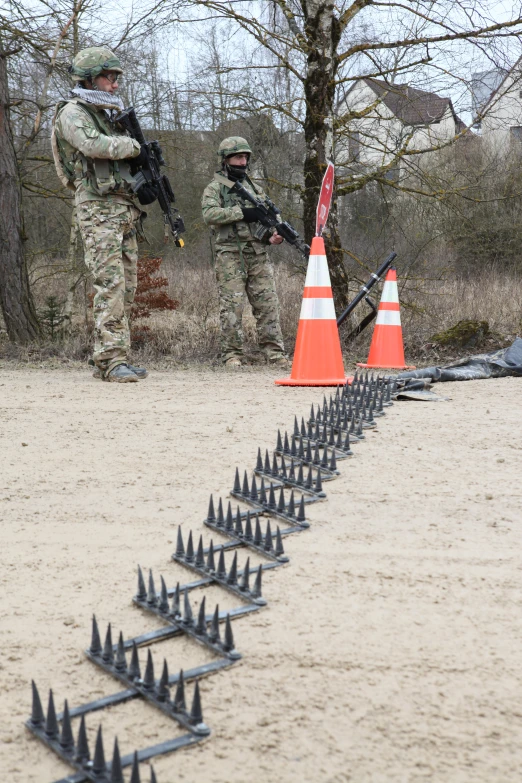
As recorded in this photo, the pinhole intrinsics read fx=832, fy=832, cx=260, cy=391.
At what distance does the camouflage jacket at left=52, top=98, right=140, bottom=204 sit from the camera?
603 centimetres

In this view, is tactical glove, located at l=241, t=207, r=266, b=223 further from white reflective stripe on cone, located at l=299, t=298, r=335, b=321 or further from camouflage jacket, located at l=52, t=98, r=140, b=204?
white reflective stripe on cone, located at l=299, t=298, r=335, b=321

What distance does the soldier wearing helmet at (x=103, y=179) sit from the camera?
6.06 m

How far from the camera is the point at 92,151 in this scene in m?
6.04

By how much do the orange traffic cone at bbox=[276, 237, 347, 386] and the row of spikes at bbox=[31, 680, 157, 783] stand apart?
181 inches

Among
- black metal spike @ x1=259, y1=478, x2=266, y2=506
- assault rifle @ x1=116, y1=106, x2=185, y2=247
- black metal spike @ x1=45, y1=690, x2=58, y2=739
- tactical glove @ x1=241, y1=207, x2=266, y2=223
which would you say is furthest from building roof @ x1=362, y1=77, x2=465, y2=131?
black metal spike @ x1=45, y1=690, x2=58, y2=739

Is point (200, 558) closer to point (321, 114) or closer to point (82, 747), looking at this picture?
point (82, 747)

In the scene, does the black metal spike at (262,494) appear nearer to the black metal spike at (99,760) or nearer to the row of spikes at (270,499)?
the row of spikes at (270,499)

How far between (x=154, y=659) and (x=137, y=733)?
1.03 feet

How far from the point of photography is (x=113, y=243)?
6.29 meters

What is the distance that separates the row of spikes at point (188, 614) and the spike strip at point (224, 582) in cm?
4

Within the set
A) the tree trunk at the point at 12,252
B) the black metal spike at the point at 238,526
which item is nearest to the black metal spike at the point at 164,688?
the black metal spike at the point at 238,526

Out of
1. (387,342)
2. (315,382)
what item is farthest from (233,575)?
(387,342)

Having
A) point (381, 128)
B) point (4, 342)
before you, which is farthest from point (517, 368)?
point (4, 342)

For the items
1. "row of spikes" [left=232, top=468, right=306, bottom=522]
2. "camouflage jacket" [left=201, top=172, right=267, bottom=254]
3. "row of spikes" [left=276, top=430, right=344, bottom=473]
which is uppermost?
"camouflage jacket" [left=201, top=172, right=267, bottom=254]
